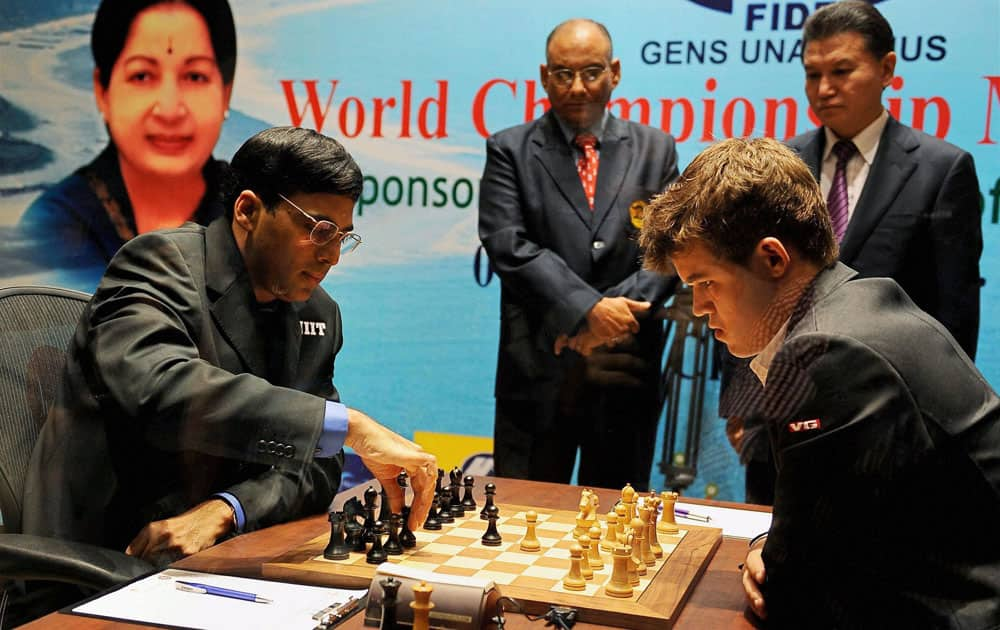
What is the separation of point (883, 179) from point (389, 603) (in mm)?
2631

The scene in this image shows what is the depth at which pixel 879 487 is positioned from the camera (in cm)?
158

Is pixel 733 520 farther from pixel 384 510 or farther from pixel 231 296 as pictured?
pixel 231 296

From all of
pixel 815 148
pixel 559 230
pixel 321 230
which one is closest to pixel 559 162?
pixel 559 230

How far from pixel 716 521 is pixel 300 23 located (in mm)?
3260

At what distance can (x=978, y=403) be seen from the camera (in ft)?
5.57

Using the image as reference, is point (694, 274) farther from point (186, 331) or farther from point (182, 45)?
point (182, 45)

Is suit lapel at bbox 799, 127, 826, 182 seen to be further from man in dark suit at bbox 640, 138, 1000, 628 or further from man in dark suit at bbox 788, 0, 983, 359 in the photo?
man in dark suit at bbox 640, 138, 1000, 628

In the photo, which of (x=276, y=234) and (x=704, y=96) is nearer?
(x=276, y=234)

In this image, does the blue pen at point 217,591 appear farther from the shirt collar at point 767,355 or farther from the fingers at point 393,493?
the shirt collar at point 767,355

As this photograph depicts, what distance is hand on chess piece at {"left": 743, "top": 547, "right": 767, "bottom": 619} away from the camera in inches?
68.4

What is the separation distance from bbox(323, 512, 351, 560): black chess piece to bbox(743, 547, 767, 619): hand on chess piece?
70 centimetres

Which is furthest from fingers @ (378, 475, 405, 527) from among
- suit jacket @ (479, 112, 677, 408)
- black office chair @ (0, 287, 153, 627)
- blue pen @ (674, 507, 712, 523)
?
suit jacket @ (479, 112, 677, 408)

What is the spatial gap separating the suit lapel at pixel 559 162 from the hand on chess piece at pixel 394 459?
1.88 metres

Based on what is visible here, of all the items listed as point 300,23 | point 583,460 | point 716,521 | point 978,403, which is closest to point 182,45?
point 300,23
